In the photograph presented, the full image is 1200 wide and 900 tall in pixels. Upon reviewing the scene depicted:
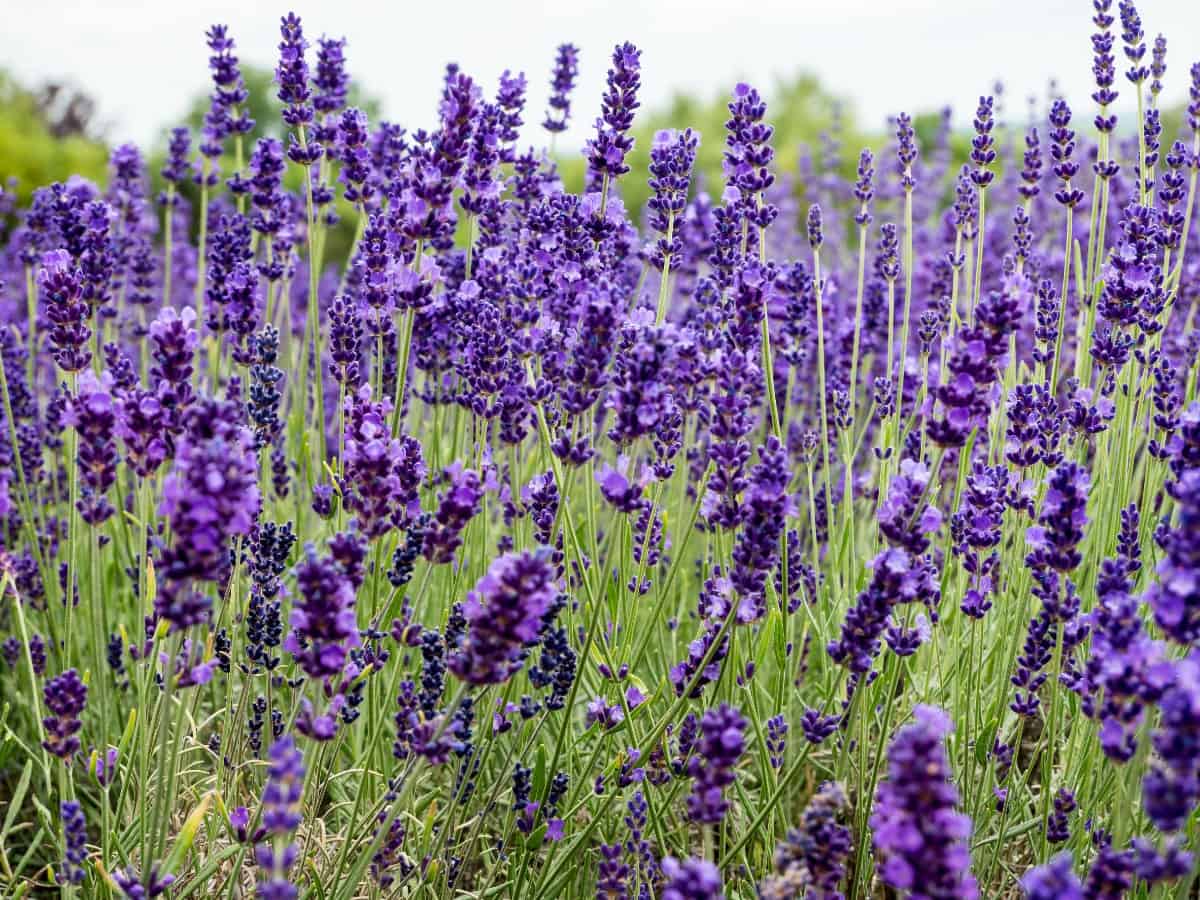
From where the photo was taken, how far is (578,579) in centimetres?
355

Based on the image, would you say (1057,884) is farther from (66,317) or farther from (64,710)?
(66,317)

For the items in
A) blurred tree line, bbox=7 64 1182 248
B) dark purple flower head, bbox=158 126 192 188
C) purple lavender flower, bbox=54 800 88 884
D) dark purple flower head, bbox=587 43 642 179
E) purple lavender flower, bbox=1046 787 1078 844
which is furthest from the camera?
blurred tree line, bbox=7 64 1182 248

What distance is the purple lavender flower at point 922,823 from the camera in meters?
1.45

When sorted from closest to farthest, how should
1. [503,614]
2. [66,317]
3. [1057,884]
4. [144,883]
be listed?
1. [1057,884]
2. [503,614]
3. [144,883]
4. [66,317]

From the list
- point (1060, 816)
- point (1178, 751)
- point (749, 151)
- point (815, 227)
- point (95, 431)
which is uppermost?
point (749, 151)

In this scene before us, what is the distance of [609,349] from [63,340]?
1.28m

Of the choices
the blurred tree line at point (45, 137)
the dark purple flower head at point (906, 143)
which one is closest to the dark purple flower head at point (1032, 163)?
the dark purple flower head at point (906, 143)

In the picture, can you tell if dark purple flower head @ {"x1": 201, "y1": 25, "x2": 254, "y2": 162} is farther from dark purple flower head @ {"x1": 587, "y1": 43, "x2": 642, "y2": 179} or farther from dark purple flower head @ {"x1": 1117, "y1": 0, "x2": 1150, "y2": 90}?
dark purple flower head @ {"x1": 1117, "y1": 0, "x2": 1150, "y2": 90}

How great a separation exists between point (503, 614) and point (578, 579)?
5.99ft

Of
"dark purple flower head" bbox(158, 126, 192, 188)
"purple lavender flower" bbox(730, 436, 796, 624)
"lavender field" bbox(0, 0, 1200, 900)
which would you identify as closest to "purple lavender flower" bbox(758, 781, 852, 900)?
"lavender field" bbox(0, 0, 1200, 900)

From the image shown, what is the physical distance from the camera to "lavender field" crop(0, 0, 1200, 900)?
70.8 inches

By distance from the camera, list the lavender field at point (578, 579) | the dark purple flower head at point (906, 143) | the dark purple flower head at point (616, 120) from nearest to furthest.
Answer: the lavender field at point (578, 579) → the dark purple flower head at point (616, 120) → the dark purple flower head at point (906, 143)

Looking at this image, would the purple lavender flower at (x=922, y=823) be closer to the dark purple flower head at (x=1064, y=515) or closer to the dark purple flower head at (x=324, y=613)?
the dark purple flower head at (x=1064, y=515)

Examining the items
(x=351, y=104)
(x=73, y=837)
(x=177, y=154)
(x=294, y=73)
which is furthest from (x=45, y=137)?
(x=73, y=837)
